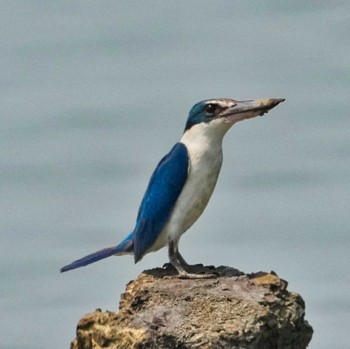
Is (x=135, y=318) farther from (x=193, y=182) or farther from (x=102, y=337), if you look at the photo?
(x=193, y=182)

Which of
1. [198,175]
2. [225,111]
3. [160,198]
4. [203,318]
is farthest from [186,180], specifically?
[203,318]

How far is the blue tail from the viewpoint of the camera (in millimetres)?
19062

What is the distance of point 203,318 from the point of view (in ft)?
50.4

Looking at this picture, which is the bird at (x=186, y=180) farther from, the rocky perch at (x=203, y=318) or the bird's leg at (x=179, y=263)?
the rocky perch at (x=203, y=318)

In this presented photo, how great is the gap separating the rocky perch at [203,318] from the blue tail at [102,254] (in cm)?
258

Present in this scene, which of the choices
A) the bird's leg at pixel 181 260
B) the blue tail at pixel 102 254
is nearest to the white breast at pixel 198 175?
the bird's leg at pixel 181 260

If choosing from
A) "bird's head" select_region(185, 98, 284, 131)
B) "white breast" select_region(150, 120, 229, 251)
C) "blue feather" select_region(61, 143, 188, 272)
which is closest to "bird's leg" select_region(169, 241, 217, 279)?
"white breast" select_region(150, 120, 229, 251)

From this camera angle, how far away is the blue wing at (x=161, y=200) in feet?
61.6

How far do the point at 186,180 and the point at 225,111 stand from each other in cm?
105

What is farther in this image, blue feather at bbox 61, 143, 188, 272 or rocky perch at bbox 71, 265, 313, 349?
blue feather at bbox 61, 143, 188, 272

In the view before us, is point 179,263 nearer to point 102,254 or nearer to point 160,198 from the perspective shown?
point 160,198

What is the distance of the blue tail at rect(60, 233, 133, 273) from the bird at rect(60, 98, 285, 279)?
19 cm

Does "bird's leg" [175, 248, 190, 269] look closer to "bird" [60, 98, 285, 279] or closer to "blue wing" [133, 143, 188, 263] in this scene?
"bird" [60, 98, 285, 279]

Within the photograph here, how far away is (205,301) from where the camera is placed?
51.5 ft
